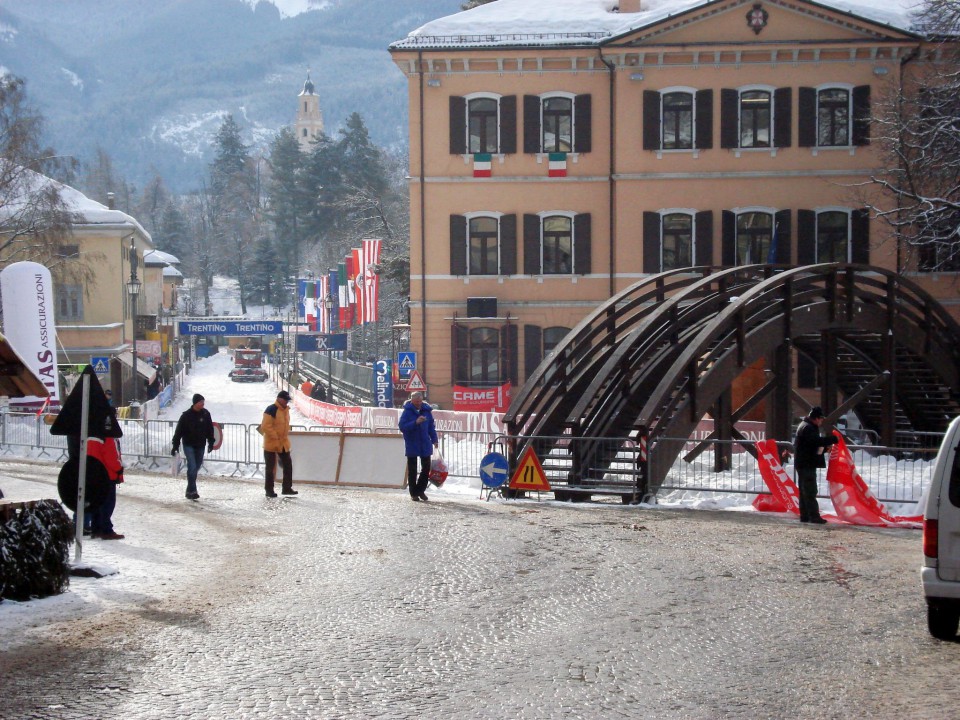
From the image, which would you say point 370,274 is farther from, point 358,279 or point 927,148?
point 927,148

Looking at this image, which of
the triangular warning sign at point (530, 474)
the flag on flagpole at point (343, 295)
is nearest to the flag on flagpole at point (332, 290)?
the flag on flagpole at point (343, 295)

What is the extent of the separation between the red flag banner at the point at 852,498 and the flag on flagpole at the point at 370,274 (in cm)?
2845

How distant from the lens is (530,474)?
18875 millimetres

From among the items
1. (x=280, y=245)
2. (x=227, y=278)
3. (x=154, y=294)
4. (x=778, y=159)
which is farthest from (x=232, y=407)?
(x=227, y=278)

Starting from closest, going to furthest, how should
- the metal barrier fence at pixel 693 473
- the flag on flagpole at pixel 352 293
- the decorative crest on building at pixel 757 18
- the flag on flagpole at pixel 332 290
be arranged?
1. the metal barrier fence at pixel 693 473
2. the decorative crest on building at pixel 757 18
3. the flag on flagpole at pixel 352 293
4. the flag on flagpole at pixel 332 290

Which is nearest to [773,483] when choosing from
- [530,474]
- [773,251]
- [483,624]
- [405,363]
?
[530,474]

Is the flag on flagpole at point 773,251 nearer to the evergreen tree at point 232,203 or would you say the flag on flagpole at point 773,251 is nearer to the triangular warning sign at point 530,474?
the triangular warning sign at point 530,474

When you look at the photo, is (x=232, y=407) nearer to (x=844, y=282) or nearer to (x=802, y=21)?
(x=802, y=21)

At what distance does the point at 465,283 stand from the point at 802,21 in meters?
12.4

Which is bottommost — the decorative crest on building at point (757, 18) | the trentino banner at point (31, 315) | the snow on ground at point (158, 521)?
the snow on ground at point (158, 521)

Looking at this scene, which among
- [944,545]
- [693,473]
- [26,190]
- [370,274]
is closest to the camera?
[944,545]

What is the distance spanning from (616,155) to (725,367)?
17.7 m

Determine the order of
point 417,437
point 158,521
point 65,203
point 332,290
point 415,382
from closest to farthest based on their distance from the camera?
1. point 158,521
2. point 417,437
3. point 415,382
4. point 65,203
5. point 332,290

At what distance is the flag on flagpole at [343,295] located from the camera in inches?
2089
